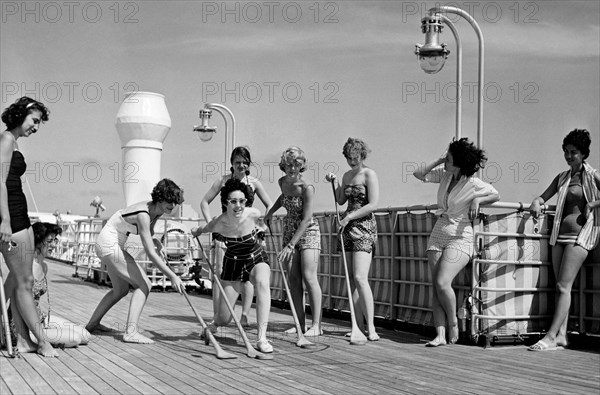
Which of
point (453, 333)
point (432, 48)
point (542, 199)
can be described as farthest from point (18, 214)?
point (542, 199)

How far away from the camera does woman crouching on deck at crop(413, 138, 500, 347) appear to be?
7.47 metres

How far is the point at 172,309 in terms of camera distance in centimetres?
1129

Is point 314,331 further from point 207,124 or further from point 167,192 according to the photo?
point 207,124

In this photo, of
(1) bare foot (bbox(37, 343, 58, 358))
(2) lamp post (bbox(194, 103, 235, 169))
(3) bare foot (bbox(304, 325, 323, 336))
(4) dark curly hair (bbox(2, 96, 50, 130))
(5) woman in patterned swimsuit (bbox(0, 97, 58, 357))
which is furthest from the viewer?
(2) lamp post (bbox(194, 103, 235, 169))

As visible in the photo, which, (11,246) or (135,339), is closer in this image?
(11,246)

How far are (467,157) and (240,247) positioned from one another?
2.24 m

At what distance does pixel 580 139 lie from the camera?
24.3 ft

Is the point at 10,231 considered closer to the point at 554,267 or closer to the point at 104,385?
the point at 104,385

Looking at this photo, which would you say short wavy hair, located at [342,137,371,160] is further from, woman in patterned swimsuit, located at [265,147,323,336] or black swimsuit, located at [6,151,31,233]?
black swimsuit, located at [6,151,31,233]

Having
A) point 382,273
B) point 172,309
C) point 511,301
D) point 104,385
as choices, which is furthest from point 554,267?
point 172,309

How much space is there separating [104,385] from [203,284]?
864 cm

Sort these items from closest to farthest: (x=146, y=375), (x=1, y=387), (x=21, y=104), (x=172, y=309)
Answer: (x=1, y=387)
(x=146, y=375)
(x=21, y=104)
(x=172, y=309)

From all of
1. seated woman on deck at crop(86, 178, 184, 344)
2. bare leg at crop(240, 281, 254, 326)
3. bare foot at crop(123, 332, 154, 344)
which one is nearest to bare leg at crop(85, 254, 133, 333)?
seated woman on deck at crop(86, 178, 184, 344)

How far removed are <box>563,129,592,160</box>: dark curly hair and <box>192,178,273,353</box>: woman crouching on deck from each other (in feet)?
9.58
